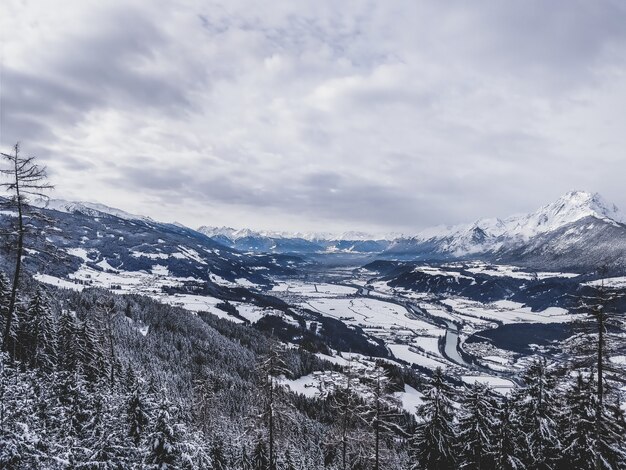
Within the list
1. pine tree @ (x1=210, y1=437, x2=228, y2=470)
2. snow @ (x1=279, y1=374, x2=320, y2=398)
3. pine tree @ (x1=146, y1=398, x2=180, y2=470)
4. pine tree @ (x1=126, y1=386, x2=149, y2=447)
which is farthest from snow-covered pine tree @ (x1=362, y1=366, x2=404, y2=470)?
snow @ (x1=279, y1=374, x2=320, y2=398)

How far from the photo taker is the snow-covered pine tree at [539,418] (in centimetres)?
2556

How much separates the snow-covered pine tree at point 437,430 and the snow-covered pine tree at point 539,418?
4702mm

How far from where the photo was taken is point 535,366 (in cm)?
2716

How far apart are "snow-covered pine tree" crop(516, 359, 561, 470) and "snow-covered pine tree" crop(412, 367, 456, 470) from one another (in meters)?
4.70

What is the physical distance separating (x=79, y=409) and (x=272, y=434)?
12.3m

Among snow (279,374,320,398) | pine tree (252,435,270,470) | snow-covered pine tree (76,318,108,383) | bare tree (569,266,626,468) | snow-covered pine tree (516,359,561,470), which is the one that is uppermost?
bare tree (569,266,626,468)

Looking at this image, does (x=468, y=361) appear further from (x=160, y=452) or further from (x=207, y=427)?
(x=160, y=452)

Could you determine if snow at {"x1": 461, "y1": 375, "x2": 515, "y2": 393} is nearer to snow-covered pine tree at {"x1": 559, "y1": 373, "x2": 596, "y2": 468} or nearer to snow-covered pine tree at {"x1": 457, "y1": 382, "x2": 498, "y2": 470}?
snow-covered pine tree at {"x1": 457, "y1": 382, "x2": 498, "y2": 470}

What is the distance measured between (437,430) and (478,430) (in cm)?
269

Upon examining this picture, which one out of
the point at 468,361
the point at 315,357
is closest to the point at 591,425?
→ the point at 315,357

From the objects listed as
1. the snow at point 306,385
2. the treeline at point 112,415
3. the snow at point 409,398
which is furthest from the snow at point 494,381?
the treeline at point 112,415

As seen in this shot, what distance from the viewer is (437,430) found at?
28.0m

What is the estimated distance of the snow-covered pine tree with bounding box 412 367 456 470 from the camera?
91.2 feet

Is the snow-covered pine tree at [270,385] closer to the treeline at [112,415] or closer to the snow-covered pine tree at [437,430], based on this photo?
the treeline at [112,415]
